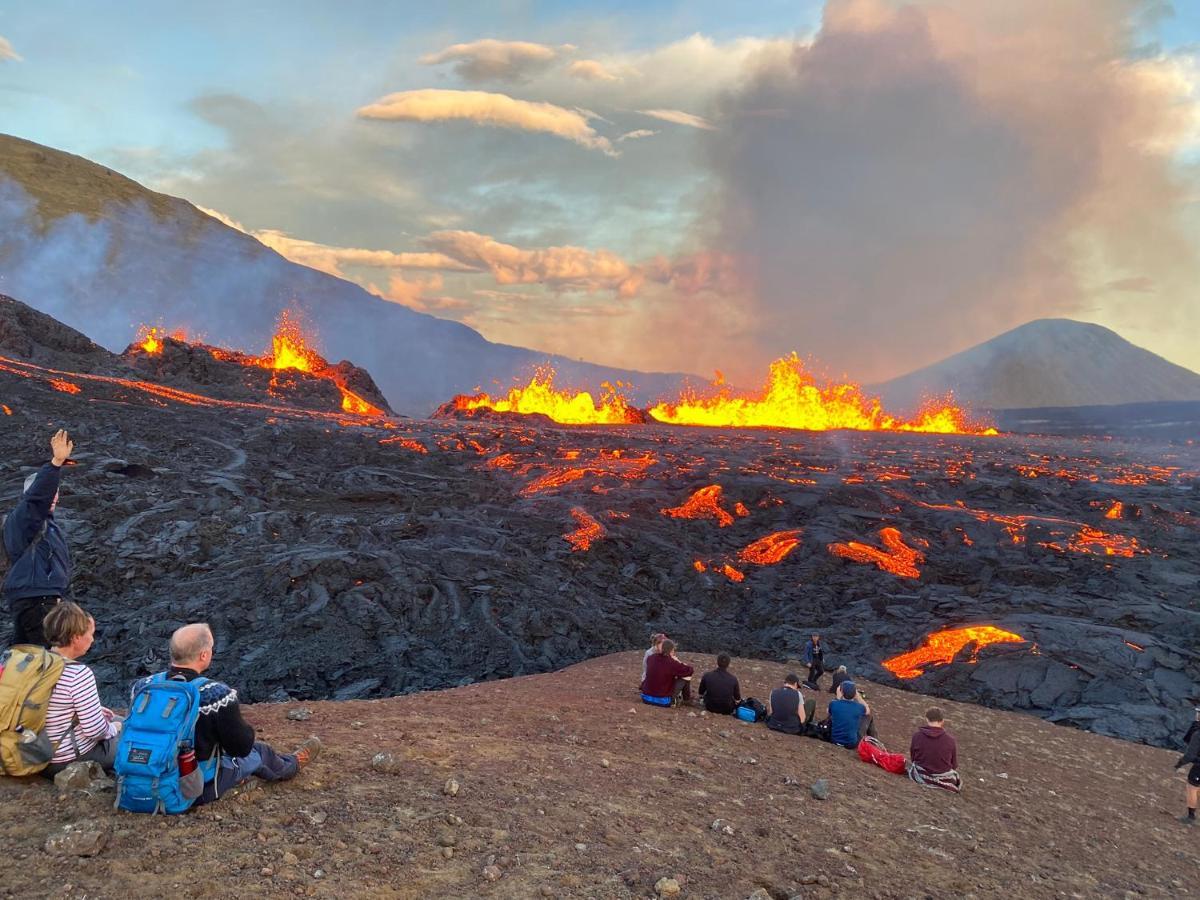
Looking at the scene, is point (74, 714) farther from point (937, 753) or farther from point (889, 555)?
point (889, 555)

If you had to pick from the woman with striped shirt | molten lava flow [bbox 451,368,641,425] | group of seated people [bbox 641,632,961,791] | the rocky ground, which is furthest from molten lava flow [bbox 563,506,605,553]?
molten lava flow [bbox 451,368,641,425]

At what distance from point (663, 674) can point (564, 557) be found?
1078 cm

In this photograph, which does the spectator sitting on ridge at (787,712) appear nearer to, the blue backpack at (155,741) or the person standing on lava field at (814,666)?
the person standing on lava field at (814,666)

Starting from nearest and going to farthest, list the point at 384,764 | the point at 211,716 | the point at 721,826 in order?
the point at 211,716, the point at 384,764, the point at 721,826

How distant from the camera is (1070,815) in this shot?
30.0 ft

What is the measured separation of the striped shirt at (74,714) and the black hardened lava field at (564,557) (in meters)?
8.67

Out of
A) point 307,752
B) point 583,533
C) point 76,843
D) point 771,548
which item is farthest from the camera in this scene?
point 771,548

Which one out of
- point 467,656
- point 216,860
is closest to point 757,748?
point 216,860

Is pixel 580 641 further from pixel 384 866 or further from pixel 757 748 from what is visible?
pixel 384 866

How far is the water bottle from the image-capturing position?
485 centimetres

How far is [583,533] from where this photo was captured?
23.0m

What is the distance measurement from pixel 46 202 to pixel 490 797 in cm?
15386

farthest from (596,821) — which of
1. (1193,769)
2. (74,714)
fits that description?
(1193,769)

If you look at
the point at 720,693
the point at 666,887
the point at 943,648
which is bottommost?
the point at 943,648
